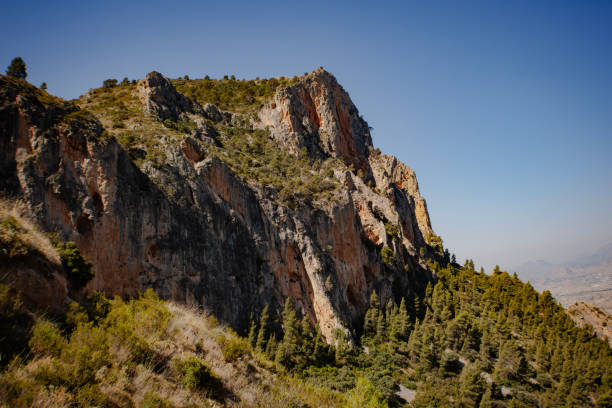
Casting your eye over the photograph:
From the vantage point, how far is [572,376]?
102 ft

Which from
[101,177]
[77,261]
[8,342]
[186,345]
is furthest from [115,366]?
[101,177]

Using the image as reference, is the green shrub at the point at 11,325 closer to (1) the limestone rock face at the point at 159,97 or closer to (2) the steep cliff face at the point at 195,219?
(2) the steep cliff face at the point at 195,219

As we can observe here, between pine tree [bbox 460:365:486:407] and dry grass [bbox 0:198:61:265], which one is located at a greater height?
dry grass [bbox 0:198:61:265]

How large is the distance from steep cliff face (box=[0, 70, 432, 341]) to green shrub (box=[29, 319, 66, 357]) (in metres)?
13.9

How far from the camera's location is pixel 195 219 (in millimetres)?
24641

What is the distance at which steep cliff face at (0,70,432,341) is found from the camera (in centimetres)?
1716

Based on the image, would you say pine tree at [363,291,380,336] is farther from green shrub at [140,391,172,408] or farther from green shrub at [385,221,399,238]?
green shrub at [140,391,172,408]

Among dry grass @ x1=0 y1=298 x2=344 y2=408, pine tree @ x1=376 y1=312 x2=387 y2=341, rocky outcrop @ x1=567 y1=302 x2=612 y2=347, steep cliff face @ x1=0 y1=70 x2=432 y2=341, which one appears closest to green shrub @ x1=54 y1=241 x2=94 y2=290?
dry grass @ x1=0 y1=298 x2=344 y2=408

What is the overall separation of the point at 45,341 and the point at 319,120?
63.0 m

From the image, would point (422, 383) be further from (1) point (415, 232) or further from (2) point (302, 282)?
(1) point (415, 232)

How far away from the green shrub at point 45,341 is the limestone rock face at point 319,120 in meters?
49.3

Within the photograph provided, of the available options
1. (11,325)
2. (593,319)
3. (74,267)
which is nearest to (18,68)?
(74,267)

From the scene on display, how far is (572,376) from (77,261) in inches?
1739

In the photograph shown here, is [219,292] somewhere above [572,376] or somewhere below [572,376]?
above
